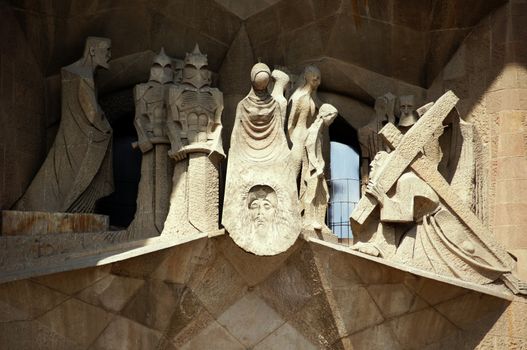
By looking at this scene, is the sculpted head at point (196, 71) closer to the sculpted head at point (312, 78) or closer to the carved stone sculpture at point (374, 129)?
the sculpted head at point (312, 78)

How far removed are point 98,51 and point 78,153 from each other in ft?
3.41

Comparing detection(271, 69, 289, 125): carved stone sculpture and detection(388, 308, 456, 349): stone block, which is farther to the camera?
→ detection(271, 69, 289, 125): carved stone sculpture

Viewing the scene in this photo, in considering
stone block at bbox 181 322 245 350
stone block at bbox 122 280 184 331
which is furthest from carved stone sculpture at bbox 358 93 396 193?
stone block at bbox 122 280 184 331

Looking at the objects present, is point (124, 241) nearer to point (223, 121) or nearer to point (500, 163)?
point (223, 121)

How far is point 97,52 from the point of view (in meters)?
14.6

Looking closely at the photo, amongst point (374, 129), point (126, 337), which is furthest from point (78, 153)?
point (374, 129)

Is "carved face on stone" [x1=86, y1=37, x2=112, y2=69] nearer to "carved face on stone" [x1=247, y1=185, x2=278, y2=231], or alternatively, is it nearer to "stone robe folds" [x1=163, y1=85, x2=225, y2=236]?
"stone robe folds" [x1=163, y1=85, x2=225, y2=236]

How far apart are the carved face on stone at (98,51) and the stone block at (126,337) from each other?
264cm

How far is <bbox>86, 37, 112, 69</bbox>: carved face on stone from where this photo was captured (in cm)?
1455

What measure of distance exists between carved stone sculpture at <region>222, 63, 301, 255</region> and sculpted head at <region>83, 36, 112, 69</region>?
64.1 inches

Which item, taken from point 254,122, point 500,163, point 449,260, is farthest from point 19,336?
point 500,163

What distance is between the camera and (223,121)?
48.9 feet

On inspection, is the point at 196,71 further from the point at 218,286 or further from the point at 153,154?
the point at 218,286

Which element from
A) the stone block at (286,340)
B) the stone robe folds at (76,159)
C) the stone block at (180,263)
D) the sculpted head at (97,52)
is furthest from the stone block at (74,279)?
the sculpted head at (97,52)
